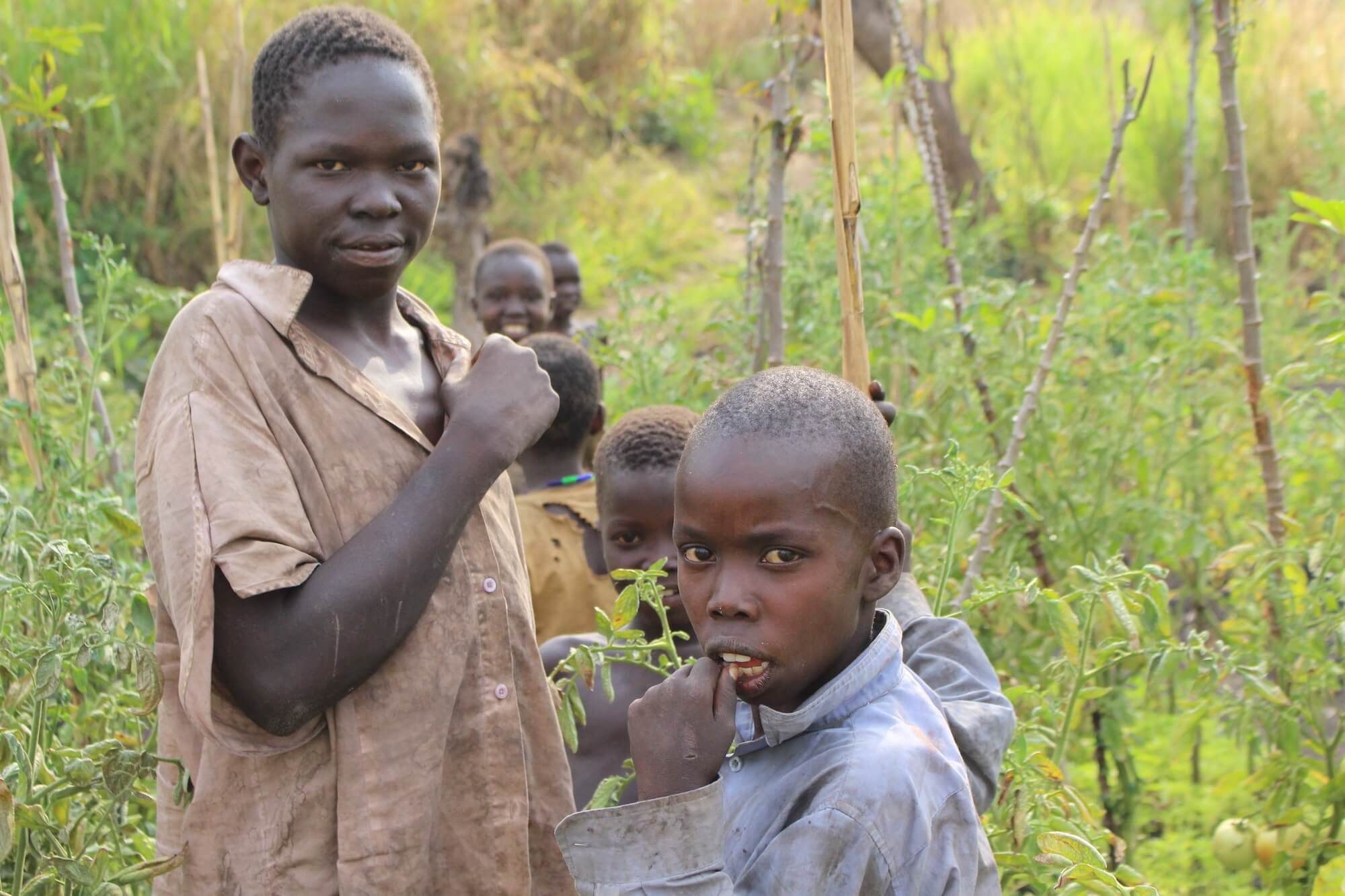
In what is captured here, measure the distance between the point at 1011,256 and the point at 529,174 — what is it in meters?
4.11

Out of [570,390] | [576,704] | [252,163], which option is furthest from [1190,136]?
[252,163]

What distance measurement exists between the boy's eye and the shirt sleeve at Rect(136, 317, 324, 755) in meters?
0.42

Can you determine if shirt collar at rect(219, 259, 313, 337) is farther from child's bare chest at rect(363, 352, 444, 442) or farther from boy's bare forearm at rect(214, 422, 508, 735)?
boy's bare forearm at rect(214, 422, 508, 735)

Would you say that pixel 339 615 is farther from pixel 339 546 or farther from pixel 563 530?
pixel 563 530

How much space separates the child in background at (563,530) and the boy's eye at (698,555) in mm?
1242

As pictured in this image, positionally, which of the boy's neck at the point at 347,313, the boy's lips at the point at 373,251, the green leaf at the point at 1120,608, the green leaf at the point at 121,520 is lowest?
the green leaf at the point at 121,520

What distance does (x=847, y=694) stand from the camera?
1.37 meters

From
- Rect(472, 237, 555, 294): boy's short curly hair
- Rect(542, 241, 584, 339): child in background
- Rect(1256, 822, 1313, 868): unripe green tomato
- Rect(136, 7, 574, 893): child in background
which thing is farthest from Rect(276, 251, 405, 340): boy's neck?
Rect(542, 241, 584, 339): child in background

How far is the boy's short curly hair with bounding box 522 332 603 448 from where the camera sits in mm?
3078

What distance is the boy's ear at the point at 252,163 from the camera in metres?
1.66

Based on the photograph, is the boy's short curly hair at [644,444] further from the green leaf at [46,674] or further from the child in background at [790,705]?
the green leaf at [46,674]

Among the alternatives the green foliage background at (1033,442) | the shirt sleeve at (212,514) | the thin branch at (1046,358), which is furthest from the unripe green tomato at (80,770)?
the thin branch at (1046,358)

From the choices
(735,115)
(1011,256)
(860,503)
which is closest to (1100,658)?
(860,503)

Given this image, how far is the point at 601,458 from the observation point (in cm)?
232
